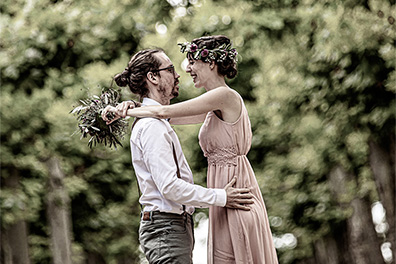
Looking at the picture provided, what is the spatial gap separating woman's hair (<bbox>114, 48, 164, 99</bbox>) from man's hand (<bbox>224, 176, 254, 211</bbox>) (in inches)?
37.5

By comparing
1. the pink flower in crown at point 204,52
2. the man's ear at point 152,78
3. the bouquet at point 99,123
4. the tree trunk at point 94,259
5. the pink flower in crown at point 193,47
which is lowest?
the bouquet at point 99,123

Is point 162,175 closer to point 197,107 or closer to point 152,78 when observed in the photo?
point 197,107

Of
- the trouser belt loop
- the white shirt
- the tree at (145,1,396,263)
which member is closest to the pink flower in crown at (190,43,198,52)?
the white shirt

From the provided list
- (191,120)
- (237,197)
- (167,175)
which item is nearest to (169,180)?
(167,175)

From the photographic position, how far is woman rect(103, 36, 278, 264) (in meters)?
5.30

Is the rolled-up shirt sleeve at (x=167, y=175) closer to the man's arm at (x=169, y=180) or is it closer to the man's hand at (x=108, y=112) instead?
the man's arm at (x=169, y=180)

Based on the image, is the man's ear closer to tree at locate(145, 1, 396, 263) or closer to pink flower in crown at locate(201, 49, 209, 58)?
pink flower in crown at locate(201, 49, 209, 58)

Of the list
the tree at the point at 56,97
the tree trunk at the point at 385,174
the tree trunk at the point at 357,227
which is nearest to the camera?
the tree trunk at the point at 385,174

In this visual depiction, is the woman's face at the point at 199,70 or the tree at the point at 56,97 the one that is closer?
the woman's face at the point at 199,70

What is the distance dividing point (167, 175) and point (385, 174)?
8376 mm

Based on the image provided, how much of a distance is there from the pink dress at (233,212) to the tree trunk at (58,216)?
9.56 meters

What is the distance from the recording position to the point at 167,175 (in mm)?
5059

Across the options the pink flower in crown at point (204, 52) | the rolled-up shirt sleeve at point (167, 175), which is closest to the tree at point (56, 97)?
the pink flower in crown at point (204, 52)

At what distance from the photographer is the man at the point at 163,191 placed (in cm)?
507
